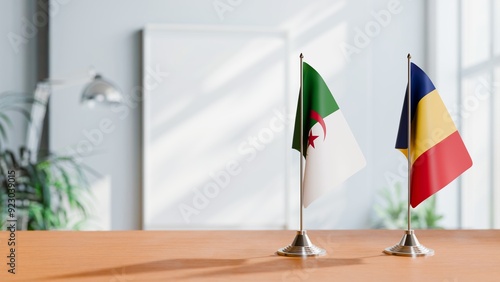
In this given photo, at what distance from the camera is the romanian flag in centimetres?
129

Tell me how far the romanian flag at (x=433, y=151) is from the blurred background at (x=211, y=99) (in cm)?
341

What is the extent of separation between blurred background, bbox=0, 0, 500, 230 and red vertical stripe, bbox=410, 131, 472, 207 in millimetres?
3415

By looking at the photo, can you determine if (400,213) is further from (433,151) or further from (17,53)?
(433,151)

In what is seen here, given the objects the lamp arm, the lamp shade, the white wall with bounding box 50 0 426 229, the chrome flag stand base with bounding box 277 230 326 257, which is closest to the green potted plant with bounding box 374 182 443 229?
the white wall with bounding box 50 0 426 229

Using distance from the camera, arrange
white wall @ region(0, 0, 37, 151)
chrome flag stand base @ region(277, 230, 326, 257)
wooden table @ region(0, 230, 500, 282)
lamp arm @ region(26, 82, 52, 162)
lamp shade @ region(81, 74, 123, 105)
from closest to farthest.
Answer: wooden table @ region(0, 230, 500, 282)
chrome flag stand base @ region(277, 230, 326, 257)
lamp shade @ region(81, 74, 123, 105)
lamp arm @ region(26, 82, 52, 162)
white wall @ region(0, 0, 37, 151)

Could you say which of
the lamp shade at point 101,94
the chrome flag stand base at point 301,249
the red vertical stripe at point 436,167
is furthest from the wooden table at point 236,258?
the lamp shade at point 101,94

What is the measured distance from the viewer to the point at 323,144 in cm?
129

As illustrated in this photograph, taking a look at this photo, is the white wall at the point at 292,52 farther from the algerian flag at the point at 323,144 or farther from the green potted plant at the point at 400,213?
the algerian flag at the point at 323,144

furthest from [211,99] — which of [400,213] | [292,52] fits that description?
[400,213]

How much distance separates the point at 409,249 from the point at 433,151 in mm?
213

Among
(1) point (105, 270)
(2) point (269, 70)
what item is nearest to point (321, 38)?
(2) point (269, 70)

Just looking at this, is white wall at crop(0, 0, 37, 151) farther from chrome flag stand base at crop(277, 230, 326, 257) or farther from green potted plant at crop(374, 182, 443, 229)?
chrome flag stand base at crop(277, 230, 326, 257)

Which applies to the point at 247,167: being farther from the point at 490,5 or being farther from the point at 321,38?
the point at 490,5

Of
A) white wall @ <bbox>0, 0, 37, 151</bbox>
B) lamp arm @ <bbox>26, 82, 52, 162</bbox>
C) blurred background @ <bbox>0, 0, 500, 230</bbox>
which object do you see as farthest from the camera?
blurred background @ <bbox>0, 0, 500, 230</bbox>
